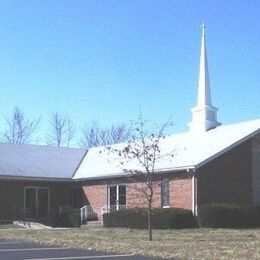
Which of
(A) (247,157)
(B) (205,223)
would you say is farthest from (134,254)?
(A) (247,157)

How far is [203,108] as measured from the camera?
39094 millimetres

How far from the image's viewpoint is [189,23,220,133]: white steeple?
38.7 metres

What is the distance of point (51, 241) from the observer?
2142 centimetres

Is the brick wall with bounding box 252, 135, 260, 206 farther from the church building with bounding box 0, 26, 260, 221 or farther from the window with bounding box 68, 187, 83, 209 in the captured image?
the window with bounding box 68, 187, 83, 209

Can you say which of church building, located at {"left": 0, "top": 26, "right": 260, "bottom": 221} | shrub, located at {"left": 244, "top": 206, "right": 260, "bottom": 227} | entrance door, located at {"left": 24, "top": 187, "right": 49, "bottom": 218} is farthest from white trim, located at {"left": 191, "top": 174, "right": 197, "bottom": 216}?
entrance door, located at {"left": 24, "top": 187, "right": 49, "bottom": 218}

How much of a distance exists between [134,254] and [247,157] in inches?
756

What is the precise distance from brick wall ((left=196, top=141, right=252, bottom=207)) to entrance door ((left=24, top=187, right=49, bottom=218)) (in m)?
12.0

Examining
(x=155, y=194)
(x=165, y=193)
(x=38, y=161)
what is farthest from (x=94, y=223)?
(x=38, y=161)

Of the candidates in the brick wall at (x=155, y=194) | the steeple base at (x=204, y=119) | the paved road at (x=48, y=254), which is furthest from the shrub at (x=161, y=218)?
the paved road at (x=48, y=254)

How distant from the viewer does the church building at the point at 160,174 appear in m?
33.6

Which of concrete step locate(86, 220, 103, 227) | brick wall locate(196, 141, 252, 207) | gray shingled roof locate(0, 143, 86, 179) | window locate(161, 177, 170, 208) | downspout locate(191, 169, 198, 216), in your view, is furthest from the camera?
gray shingled roof locate(0, 143, 86, 179)

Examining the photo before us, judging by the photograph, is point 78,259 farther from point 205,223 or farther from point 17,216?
point 17,216

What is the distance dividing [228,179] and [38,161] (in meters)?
14.3

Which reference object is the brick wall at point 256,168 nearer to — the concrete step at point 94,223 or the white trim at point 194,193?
the white trim at point 194,193
